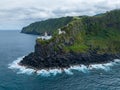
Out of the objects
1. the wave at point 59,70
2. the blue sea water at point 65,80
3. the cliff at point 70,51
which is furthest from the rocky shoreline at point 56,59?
the blue sea water at point 65,80

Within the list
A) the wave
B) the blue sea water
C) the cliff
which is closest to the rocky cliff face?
the cliff

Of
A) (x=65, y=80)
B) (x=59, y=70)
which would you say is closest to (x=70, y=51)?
(x=59, y=70)

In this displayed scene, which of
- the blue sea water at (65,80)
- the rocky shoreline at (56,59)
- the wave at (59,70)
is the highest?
the rocky shoreline at (56,59)

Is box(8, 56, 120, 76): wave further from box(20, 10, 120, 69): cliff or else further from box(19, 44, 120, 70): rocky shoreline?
box(20, 10, 120, 69): cliff

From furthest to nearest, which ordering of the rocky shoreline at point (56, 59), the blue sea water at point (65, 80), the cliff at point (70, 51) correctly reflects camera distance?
the cliff at point (70, 51), the rocky shoreline at point (56, 59), the blue sea water at point (65, 80)

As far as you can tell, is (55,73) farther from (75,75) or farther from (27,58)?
(27,58)

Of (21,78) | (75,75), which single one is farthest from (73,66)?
(21,78)

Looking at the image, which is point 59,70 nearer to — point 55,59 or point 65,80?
point 55,59

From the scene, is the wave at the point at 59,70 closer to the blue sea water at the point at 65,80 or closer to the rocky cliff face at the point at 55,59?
the blue sea water at the point at 65,80

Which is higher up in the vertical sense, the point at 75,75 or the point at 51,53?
the point at 51,53
